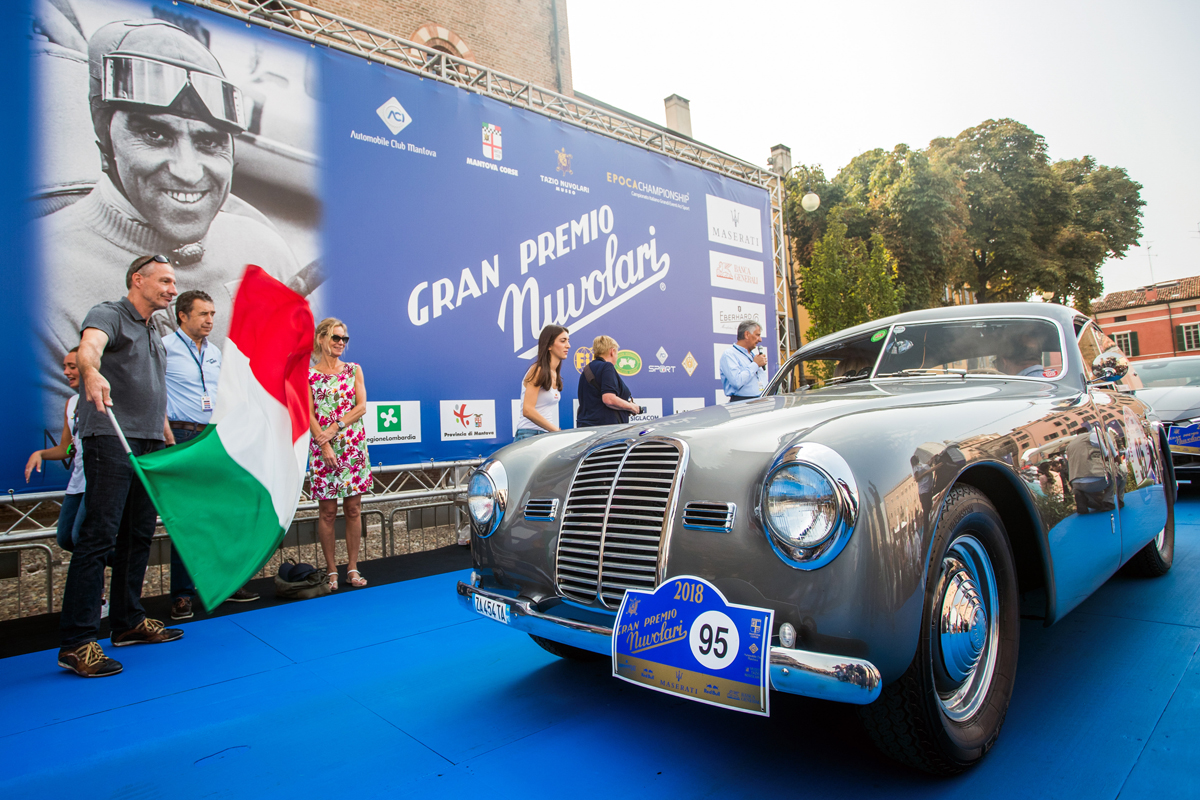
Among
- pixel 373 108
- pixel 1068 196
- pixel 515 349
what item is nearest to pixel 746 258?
pixel 515 349

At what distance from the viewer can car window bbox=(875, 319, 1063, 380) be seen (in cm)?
276

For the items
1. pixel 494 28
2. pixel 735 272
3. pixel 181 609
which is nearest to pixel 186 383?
pixel 181 609

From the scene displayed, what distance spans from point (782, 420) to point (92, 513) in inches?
123

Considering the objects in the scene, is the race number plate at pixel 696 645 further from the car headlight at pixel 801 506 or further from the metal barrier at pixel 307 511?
the metal barrier at pixel 307 511

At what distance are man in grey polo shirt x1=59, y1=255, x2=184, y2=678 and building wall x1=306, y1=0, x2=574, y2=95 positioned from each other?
9.11 meters

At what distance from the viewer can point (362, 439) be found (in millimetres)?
4543

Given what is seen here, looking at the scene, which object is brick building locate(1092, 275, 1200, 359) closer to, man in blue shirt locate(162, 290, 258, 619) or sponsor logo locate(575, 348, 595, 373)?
sponsor logo locate(575, 348, 595, 373)

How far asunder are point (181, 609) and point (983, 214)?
29644 millimetres

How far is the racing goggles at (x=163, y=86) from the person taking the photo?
191 inches

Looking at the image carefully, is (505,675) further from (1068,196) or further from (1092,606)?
(1068,196)

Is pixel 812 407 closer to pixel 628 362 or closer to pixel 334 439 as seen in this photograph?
pixel 334 439

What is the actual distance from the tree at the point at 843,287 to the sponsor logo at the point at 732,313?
6.81 meters

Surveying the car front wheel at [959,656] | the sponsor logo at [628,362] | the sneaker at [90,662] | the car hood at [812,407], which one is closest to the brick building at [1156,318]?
the sponsor logo at [628,362]

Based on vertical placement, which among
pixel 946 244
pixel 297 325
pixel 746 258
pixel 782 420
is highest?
pixel 946 244
